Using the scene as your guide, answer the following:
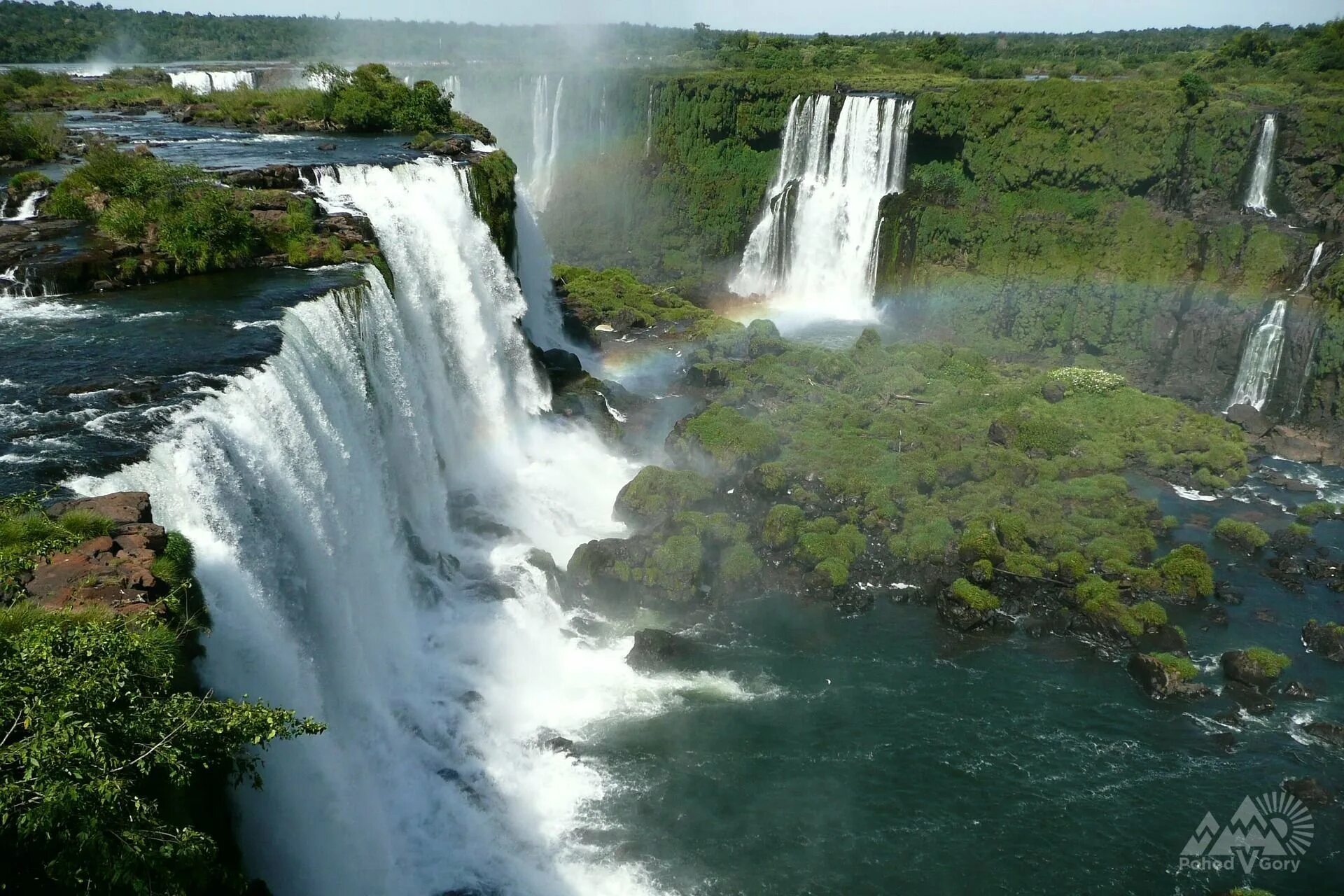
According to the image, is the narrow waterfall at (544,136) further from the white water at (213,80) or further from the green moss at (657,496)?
the green moss at (657,496)

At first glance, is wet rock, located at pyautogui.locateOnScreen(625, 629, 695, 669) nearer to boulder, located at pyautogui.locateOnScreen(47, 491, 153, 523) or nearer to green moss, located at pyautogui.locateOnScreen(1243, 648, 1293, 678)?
boulder, located at pyautogui.locateOnScreen(47, 491, 153, 523)

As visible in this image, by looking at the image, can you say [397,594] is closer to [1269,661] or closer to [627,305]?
[1269,661]

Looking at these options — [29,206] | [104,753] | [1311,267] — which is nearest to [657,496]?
[29,206]

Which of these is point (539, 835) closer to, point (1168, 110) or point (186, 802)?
point (186, 802)

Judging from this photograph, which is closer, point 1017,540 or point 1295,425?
point 1017,540

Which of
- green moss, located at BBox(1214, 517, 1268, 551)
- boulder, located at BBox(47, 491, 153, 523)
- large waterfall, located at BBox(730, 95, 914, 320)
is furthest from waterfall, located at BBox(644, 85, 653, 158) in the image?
boulder, located at BBox(47, 491, 153, 523)

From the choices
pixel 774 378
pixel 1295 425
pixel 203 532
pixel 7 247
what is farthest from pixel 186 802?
pixel 1295 425

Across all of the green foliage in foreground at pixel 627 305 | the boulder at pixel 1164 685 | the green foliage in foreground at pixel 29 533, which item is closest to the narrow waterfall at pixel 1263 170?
the green foliage in foreground at pixel 627 305
